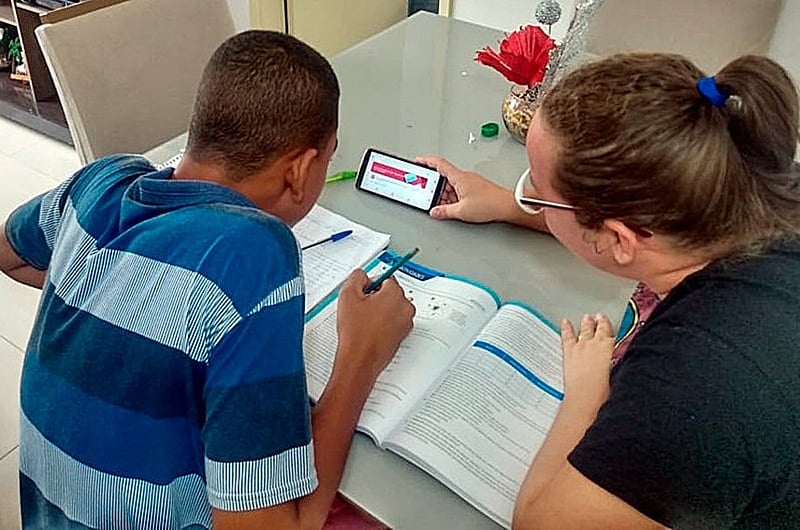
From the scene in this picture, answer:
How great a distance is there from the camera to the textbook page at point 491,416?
33.1 inches

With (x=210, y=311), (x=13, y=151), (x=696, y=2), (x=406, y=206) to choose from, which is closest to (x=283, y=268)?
(x=210, y=311)

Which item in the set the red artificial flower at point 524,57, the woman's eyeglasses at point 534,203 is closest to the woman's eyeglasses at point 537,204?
the woman's eyeglasses at point 534,203

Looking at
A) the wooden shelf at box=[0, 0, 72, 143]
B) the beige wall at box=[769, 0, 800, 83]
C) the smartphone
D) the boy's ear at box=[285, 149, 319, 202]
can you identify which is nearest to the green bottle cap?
the smartphone

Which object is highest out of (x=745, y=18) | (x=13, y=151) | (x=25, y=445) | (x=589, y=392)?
(x=745, y=18)

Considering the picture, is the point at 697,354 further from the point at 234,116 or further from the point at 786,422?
the point at 234,116

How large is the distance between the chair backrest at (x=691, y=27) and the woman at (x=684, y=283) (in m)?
1.13

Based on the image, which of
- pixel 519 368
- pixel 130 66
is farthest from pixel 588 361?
pixel 130 66

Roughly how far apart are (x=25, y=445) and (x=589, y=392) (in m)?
0.67

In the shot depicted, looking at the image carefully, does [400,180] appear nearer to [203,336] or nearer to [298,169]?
[298,169]

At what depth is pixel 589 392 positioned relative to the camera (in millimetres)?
904

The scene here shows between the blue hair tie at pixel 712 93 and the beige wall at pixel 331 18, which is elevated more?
the blue hair tie at pixel 712 93

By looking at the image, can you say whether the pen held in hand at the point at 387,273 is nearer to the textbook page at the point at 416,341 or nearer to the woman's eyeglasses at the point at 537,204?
the textbook page at the point at 416,341

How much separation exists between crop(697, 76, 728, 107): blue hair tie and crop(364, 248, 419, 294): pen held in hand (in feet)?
1.53

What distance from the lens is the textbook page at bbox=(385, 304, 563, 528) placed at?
0.84m
